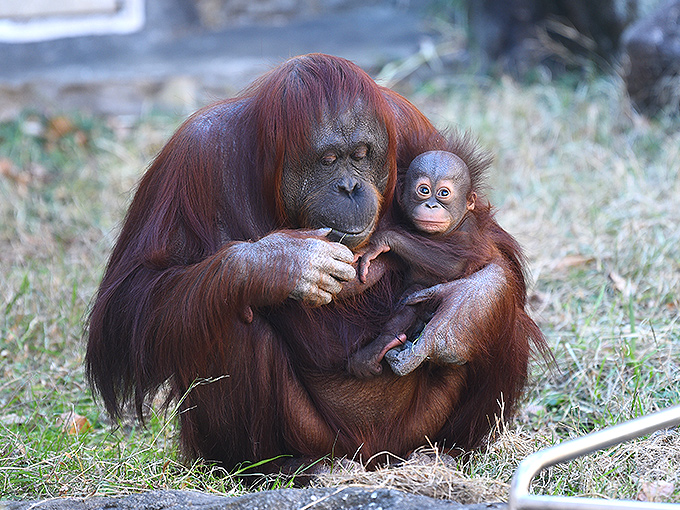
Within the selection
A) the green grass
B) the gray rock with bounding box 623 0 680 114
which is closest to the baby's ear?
the green grass

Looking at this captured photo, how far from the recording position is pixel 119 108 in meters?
8.30

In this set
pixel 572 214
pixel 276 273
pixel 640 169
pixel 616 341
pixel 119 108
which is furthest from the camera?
pixel 119 108

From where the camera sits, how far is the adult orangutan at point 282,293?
2.58 meters

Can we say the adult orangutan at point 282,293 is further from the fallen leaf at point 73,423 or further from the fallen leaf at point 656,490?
the fallen leaf at point 656,490

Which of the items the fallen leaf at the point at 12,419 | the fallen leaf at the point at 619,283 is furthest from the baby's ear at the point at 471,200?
the fallen leaf at the point at 12,419

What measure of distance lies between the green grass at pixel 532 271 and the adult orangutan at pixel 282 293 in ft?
0.82

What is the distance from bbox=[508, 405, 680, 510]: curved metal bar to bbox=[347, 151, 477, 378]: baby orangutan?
107cm

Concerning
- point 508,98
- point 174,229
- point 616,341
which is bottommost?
point 616,341

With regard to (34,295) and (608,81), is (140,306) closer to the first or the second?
(34,295)

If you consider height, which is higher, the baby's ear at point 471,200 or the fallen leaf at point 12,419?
the baby's ear at point 471,200

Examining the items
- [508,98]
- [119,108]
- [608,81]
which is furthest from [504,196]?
[119,108]

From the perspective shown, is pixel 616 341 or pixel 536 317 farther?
pixel 536 317

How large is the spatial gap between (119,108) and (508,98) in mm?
3833

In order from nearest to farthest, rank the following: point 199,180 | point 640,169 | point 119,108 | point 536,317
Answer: point 199,180, point 536,317, point 640,169, point 119,108
